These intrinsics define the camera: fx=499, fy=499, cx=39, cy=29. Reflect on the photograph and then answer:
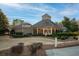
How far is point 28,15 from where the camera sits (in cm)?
565

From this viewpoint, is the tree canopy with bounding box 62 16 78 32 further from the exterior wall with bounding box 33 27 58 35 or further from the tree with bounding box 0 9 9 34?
the tree with bounding box 0 9 9 34

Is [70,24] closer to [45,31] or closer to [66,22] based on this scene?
[66,22]

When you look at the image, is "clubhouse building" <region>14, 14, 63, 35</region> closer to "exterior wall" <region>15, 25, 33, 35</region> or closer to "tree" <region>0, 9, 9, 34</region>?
"exterior wall" <region>15, 25, 33, 35</region>

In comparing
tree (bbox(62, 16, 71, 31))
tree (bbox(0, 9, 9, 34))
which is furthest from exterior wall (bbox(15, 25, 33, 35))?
tree (bbox(62, 16, 71, 31))

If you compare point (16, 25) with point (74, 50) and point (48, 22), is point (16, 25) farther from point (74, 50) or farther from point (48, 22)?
point (74, 50)

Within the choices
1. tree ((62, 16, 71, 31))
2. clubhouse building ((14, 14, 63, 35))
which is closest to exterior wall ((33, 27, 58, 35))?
clubhouse building ((14, 14, 63, 35))

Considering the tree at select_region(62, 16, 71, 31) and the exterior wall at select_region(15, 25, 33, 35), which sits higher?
the tree at select_region(62, 16, 71, 31)

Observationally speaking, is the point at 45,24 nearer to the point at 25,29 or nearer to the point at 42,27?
the point at 42,27

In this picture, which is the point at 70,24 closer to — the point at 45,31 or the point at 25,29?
the point at 45,31

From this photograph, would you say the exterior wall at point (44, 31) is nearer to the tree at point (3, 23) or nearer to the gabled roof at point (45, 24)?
the gabled roof at point (45, 24)

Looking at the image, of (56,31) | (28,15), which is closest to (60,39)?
(56,31)

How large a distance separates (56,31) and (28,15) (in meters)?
0.37

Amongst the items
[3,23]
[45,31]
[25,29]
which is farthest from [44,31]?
[3,23]

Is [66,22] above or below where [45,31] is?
above
